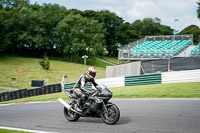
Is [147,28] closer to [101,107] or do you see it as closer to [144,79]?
[144,79]

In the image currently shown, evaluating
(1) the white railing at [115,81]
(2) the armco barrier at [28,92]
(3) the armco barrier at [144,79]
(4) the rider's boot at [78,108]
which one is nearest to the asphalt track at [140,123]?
(4) the rider's boot at [78,108]

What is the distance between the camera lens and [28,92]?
24016 mm

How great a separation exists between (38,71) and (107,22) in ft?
175

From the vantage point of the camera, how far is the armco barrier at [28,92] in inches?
920

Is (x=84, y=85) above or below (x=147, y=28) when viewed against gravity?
below

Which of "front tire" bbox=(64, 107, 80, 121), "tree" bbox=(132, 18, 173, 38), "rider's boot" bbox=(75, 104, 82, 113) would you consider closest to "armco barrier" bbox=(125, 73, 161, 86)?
"front tire" bbox=(64, 107, 80, 121)

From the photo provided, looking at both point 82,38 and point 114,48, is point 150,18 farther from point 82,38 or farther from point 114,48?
point 82,38

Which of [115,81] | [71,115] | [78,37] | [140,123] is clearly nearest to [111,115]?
[140,123]

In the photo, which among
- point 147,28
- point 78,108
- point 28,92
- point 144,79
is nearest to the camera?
point 78,108

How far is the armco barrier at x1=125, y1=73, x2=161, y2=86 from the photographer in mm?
18047

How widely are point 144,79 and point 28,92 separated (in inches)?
495

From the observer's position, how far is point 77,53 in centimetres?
7075

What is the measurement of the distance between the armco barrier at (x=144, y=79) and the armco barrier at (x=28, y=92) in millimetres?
8985

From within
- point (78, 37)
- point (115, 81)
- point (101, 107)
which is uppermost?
point (78, 37)
